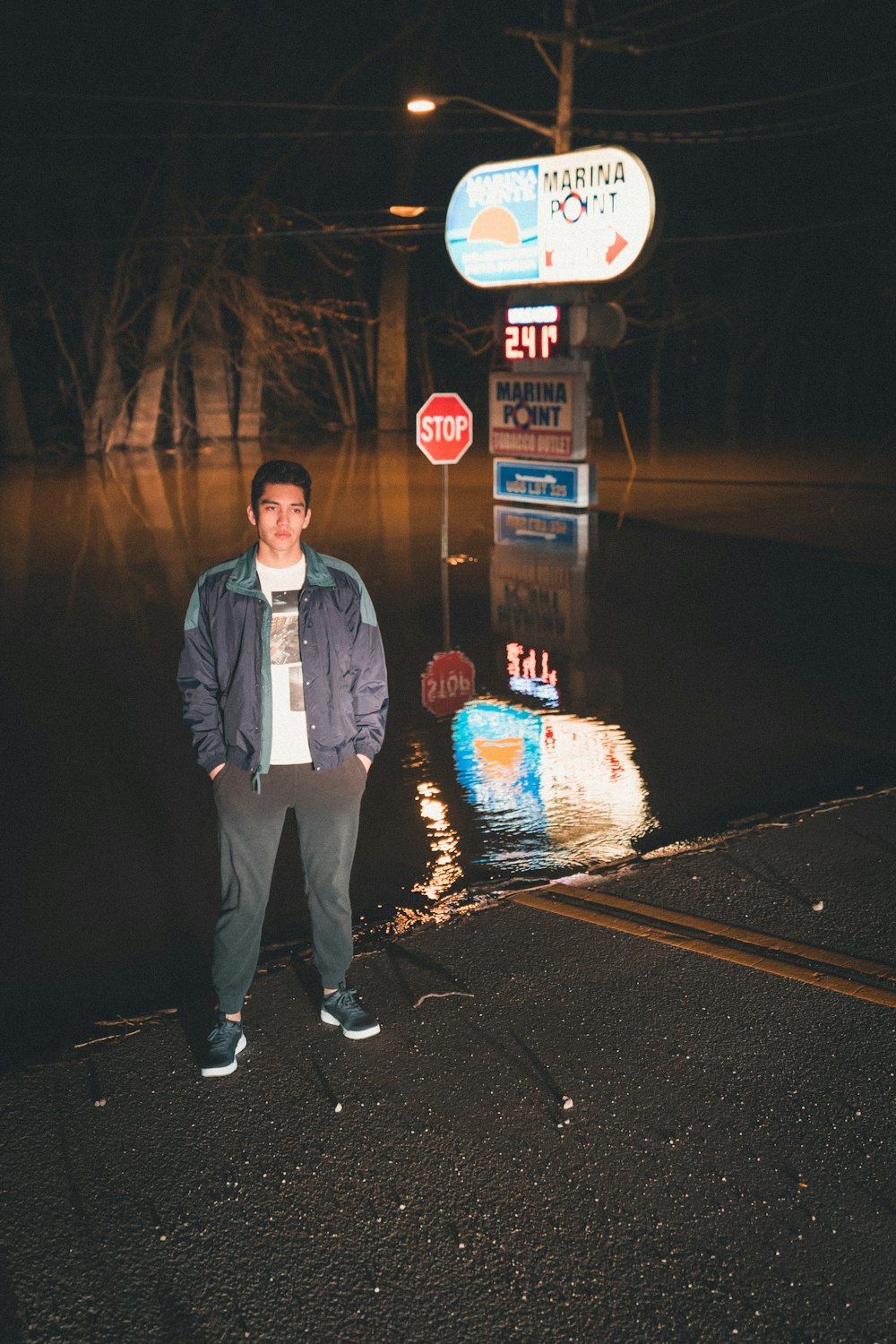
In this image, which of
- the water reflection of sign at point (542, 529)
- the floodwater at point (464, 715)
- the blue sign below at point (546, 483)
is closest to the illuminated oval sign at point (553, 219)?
the blue sign below at point (546, 483)

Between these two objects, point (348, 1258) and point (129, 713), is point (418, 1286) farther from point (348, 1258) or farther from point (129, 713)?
point (129, 713)

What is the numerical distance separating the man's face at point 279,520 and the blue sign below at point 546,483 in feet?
52.5

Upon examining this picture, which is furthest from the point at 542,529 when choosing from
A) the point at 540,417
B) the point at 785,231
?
the point at 785,231

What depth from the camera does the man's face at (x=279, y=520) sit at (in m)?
3.94

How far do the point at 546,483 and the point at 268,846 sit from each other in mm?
16503

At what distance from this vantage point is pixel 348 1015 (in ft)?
14.0

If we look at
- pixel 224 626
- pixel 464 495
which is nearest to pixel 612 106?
pixel 464 495

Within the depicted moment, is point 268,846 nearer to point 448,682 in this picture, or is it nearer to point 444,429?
point 448,682

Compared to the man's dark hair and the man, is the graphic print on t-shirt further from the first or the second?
the man's dark hair

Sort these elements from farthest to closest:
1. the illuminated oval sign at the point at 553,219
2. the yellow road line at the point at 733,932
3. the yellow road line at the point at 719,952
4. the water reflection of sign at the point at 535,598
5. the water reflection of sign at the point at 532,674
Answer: the illuminated oval sign at the point at 553,219 < the water reflection of sign at the point at 535,598 < the water reflection of sign at the point at 532,674 < the yellow road line at the point at 733,932 < the yellow road line at the point at 719,952

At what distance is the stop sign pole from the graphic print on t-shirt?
10376 millimetres

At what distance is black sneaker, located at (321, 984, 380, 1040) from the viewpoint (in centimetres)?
423

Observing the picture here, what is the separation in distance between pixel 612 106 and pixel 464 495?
→ 80.8 feet

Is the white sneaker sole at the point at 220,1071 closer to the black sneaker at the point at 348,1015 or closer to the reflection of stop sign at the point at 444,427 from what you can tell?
the black sneaker at the point at 348,1015
